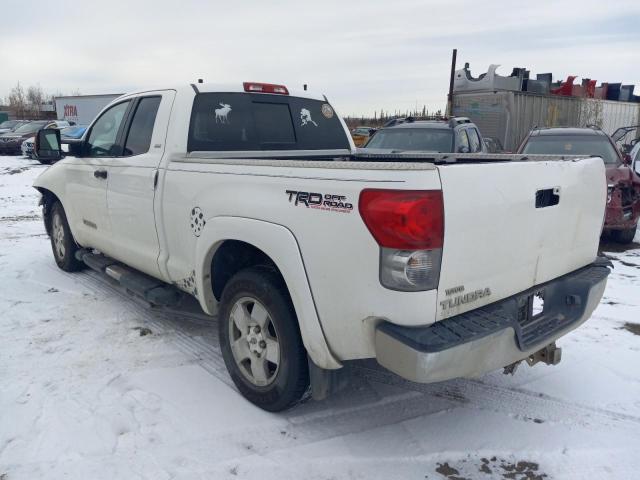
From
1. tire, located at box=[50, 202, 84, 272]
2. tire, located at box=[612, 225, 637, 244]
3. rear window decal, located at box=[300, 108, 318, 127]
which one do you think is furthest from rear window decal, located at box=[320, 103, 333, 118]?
tire, located at box=[612, 225, 637, 244]

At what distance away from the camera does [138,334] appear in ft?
14.4

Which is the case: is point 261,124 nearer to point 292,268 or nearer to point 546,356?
point 292,268

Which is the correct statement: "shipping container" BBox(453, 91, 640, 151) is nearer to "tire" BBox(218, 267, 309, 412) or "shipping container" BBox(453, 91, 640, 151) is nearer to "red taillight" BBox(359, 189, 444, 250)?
"tire" BBox(218, 267, 309, 412)

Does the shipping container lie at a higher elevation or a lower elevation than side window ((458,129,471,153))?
higher

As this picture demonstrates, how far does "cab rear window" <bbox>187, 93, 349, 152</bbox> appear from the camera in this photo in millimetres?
4020

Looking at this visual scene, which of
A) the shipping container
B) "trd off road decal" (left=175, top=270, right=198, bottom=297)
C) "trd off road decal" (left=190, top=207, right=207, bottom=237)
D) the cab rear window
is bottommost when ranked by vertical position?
"trd off road decal" (left=175, top=270, right=198, bottom=297)

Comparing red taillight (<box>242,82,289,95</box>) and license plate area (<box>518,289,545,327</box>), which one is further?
red taillight (<box>242,82,289,95</box>)

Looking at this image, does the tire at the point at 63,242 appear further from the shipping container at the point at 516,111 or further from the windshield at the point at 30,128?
the windshield at the point at 30,128

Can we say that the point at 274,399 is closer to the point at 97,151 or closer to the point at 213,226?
the point at 213,226

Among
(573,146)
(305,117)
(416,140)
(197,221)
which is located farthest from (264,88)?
(573,146)

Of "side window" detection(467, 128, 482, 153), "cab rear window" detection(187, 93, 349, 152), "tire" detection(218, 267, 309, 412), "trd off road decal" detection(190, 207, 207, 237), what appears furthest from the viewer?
"side window" detection(467, 128, 482, 153)

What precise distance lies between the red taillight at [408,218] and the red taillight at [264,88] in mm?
2326

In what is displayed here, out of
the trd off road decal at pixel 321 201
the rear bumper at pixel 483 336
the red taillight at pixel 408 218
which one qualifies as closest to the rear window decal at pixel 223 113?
the trd off road decal at pixel 321 201

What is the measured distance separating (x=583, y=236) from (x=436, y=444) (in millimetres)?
1532
